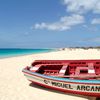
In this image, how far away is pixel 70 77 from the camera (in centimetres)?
1012

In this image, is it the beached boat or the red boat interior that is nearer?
the beached boat

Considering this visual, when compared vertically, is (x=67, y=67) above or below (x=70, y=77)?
above

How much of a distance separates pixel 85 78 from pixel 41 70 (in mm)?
3976

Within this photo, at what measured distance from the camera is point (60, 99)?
9656 mm

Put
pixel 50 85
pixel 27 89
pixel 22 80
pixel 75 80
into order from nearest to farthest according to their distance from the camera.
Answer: pixel 75 80
pixel 50 85
pixel 27 89
pixel 22 80

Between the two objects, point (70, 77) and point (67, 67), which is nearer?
point (70, 77)

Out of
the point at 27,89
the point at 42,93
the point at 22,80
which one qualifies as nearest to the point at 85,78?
the point at 42,93

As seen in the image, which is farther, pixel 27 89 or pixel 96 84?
pixel 27 89

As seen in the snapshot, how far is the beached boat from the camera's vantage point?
8961mm

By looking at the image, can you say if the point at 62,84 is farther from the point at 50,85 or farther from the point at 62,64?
the point at 62,64

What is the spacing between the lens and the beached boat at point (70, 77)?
8.96 meters

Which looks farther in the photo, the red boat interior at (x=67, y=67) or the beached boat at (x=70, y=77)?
the red boat interior at (x=67, y=67)

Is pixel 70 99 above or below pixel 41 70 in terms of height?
below

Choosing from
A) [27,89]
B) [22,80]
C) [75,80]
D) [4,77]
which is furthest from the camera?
[4,77]
